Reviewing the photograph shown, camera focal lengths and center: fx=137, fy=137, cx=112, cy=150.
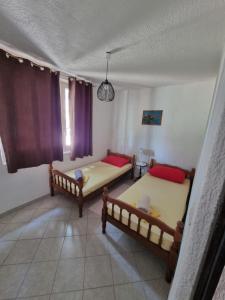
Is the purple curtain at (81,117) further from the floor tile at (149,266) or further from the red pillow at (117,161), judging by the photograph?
the floor tile at (149,266)

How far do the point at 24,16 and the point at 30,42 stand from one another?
46cm

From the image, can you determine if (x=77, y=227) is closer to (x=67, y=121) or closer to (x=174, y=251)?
(x=174, y=251)

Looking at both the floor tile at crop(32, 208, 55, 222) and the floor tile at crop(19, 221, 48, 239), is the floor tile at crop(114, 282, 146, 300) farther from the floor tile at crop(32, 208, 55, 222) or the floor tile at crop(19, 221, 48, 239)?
the floor tile at crop(32, 208, 55, 222)

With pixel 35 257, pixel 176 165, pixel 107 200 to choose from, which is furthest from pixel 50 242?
pixel 176 165

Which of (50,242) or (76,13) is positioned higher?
(76,13)

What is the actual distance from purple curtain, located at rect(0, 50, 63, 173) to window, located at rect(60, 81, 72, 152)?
0.31 metres

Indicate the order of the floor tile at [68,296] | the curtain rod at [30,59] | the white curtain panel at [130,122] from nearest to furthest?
the floor tile at [68,296] < the curtain rod at [30,59] < the white curtain panel at [130,122]

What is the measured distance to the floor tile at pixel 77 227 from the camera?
201 cm

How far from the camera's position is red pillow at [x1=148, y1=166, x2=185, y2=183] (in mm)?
2781

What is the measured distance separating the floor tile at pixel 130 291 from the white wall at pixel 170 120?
7.76ft

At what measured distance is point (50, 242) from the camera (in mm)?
1835

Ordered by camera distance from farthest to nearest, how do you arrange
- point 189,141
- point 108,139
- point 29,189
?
point 108,139
point 189,141
point 29,189

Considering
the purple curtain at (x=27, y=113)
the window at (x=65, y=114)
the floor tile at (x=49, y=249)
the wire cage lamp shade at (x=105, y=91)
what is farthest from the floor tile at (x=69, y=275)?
the wire cage lamp shade at (x=105, y=91)

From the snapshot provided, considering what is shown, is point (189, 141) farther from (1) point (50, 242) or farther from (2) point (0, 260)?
(2) point (0, 260)
